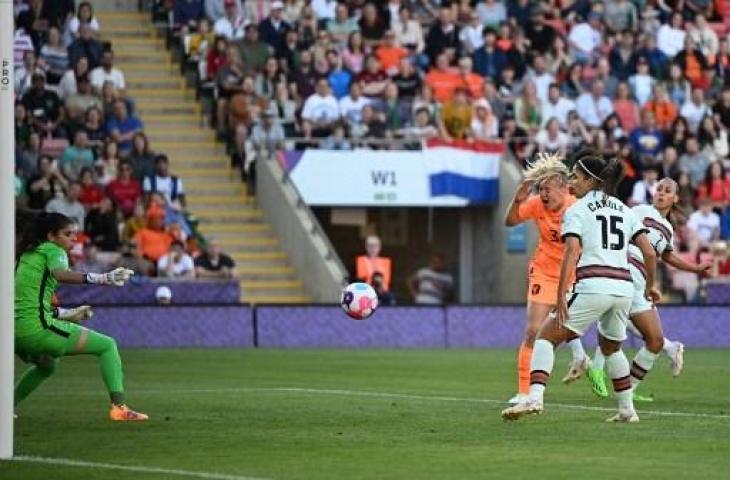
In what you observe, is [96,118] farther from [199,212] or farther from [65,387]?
[65,387]

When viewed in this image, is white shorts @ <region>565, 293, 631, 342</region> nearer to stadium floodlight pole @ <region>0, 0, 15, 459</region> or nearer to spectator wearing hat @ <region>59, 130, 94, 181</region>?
stadium floodlight pole @ <region>0, 0, 15, 459</region>

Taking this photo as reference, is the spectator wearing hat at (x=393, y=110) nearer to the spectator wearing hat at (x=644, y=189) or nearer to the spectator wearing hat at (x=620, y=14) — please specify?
the spectator wearing hat at (x=644, y=189)

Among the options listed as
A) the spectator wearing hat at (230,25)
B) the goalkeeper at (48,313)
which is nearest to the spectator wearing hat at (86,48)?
the spectator wearing hat at (230,25)

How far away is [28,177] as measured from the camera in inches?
1237

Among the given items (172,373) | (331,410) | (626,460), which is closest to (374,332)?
(172,373)

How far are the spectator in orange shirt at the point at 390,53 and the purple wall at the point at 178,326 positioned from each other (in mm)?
7050

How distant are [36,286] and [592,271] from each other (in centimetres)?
451

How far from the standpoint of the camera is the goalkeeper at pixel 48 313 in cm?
1602

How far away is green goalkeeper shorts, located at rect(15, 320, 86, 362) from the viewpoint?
16.0 m

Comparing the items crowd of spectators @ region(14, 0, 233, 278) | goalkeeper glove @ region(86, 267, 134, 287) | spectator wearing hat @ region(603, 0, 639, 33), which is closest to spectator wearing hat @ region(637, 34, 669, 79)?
spectator wearing hat @ region(603, 0, 639, 33)

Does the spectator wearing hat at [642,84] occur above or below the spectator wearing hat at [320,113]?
above

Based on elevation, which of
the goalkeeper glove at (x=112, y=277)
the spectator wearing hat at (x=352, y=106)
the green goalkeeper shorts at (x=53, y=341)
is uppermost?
the spectator wearing hat at (x=352, y=106)

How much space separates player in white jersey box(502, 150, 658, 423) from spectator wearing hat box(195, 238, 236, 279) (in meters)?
Answer: 16.7

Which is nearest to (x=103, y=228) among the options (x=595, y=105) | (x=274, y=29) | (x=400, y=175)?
(x=400, y=175)
